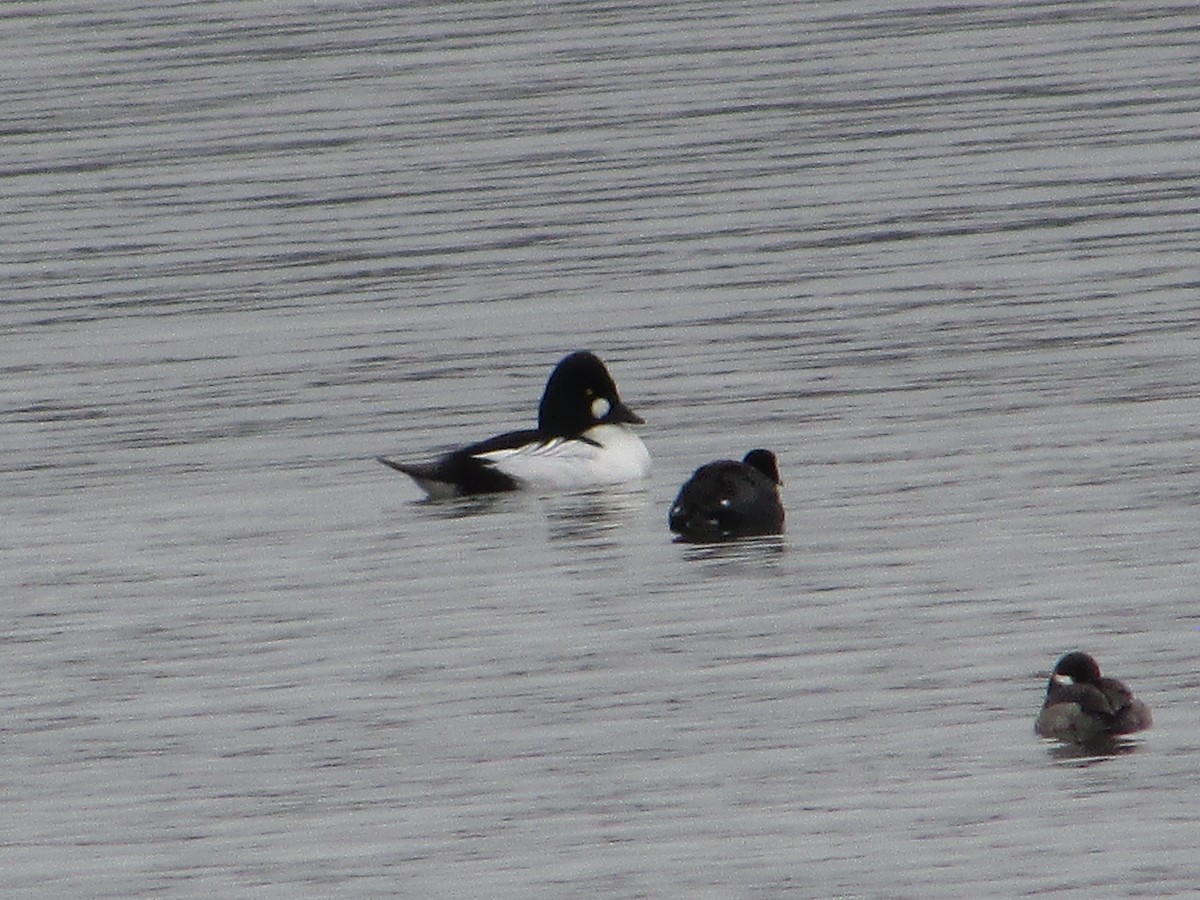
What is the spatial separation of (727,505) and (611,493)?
2.41m

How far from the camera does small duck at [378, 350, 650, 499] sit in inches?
680

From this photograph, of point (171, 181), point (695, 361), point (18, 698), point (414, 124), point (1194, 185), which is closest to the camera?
point (18, 698)

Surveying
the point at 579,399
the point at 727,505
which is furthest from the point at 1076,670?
the point at 579,399

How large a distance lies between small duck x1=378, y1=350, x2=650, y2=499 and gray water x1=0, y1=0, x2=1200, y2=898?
0.27 m

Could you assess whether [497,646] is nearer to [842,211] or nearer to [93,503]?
[93,503]

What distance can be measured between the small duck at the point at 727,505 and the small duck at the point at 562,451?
1744mm

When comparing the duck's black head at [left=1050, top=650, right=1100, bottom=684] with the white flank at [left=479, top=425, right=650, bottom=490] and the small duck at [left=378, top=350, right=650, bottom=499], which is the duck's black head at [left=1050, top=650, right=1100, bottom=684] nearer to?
the small duck at [left=378, top=350, right=650, bottom=499]

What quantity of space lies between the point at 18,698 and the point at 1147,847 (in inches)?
191

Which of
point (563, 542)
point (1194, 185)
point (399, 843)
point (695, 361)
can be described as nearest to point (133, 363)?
point (695, 361)

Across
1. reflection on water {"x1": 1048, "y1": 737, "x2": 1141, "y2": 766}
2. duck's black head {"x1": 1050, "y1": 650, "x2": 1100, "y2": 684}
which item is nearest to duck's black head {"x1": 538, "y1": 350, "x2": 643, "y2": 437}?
duck's black head {"x1": 1050, "y1": 650, "x2": 1100, "y2": 684}

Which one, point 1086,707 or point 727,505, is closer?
point 1086,707

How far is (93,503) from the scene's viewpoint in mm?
17125

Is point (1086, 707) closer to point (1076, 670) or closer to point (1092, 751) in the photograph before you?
point (1092, 751)

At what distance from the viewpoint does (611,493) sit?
1767cm
